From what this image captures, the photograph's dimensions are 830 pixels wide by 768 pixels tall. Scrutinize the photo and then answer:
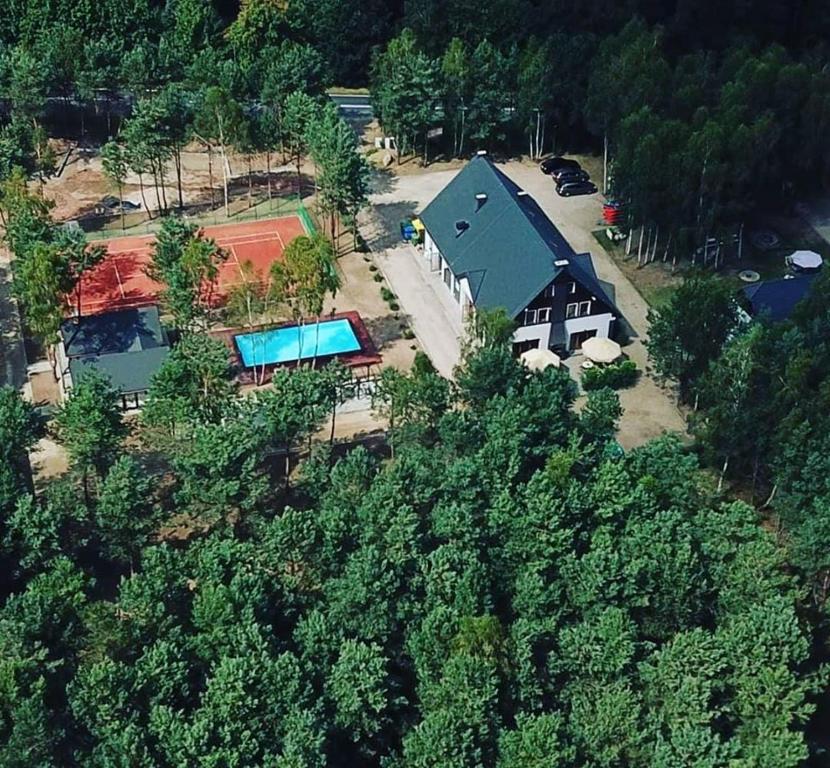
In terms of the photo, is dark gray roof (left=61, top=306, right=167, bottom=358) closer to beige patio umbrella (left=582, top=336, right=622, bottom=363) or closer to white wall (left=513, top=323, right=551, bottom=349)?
white wall (left=513, top=323, right=551, bottom=349)

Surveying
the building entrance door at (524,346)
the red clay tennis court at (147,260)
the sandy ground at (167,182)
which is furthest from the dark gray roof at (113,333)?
the building entrance door at (524,346)

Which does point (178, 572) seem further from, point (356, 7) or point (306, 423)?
point (356, 7)

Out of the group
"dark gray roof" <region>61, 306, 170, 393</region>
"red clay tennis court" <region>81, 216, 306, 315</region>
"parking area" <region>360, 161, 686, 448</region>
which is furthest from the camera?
"red clay tennis court" <region>81, 216, 306, 315</region>

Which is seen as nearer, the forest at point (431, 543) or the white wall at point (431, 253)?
the forest at point (431, 543)

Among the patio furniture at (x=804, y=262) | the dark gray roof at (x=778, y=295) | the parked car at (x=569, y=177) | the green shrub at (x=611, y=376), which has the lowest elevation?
A: the green shrub at (x=611, y=376)

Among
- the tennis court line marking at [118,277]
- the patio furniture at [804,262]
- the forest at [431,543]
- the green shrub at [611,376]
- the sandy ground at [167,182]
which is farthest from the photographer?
the sandy ground at [167,182]

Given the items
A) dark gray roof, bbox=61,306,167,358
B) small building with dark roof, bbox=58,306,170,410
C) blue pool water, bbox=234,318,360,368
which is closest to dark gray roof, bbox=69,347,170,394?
small building with dark roof, bbox=58,306,170,410

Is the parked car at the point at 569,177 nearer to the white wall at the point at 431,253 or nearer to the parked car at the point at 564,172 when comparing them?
the parked car at the point at 564,172
